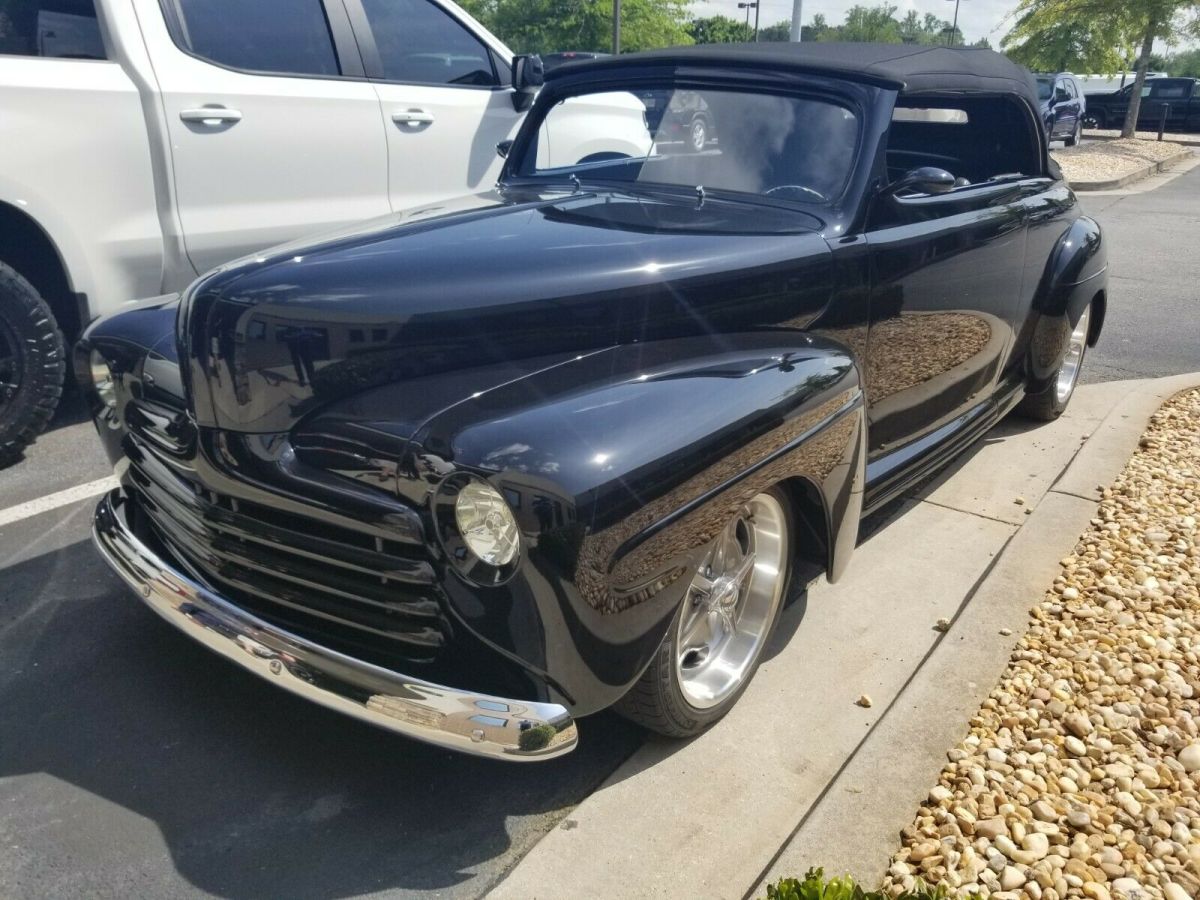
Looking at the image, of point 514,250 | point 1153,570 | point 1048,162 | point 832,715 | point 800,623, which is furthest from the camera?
point 1048,162

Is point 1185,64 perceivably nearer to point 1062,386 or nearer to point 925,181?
point 1062,386

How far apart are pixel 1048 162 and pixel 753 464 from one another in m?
3.19

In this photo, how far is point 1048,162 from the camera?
4.73 m

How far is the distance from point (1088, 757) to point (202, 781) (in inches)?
87.7

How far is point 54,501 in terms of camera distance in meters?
3.88

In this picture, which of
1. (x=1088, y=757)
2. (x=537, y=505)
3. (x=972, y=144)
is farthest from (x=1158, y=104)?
(x=537, y=505)

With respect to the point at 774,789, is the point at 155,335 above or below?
above

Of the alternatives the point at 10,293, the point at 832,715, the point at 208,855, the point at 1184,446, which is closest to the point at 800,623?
the point at 832,715

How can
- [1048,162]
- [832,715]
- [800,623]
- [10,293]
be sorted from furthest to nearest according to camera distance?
[1048,162] < [10,293] < [800,623] < [832,715]

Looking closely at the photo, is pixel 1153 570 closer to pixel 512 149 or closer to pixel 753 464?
pixel 753 464

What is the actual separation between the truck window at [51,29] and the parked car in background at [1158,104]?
31842 millimetres

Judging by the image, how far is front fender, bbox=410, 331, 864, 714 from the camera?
2008 millimetres

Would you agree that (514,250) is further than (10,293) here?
No

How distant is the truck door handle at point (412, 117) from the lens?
17.0 feet
